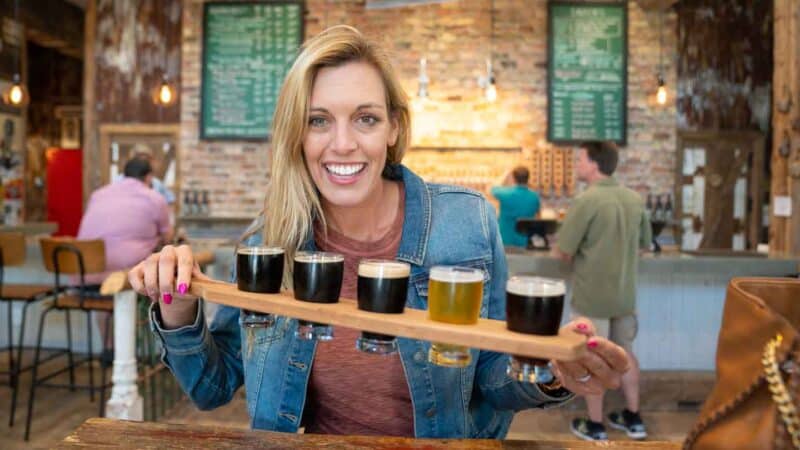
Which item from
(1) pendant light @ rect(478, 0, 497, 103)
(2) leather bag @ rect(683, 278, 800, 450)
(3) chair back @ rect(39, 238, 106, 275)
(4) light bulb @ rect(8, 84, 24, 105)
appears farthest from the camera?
(1) pendant light @ rect(478, 0, 497, 103)

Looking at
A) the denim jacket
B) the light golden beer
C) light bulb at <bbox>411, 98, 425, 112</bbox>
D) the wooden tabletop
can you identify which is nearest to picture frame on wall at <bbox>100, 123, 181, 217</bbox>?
the wooden tabletop

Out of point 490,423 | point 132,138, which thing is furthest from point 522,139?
point 490,423

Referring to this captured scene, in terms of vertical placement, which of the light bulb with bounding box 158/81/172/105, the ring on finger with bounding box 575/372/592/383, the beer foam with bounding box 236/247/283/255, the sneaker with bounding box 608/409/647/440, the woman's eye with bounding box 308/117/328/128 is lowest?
the sneaker with bounding box 608/409/647/440

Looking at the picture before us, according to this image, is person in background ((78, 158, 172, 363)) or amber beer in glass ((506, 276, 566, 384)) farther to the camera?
person in background ((78, 158, 172, 363))

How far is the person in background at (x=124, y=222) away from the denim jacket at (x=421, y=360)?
9.52 ft

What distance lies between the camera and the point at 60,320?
500 centimetres

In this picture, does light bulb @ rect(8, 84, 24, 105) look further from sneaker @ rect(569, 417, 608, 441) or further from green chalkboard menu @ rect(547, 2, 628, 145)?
sneaker @ rect(569, 417, 608, 441)

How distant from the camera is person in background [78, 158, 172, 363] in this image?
418cm

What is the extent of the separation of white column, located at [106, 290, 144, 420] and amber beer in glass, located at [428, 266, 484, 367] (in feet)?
8.01

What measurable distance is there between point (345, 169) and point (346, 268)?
0.81 feet

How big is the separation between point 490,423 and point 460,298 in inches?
21.7

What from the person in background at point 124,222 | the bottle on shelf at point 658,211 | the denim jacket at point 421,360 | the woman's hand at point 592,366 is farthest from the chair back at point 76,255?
the bottle on shelf at point 658,211

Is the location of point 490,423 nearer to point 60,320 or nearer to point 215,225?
point 60,320

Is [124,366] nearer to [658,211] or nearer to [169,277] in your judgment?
[169,277]
